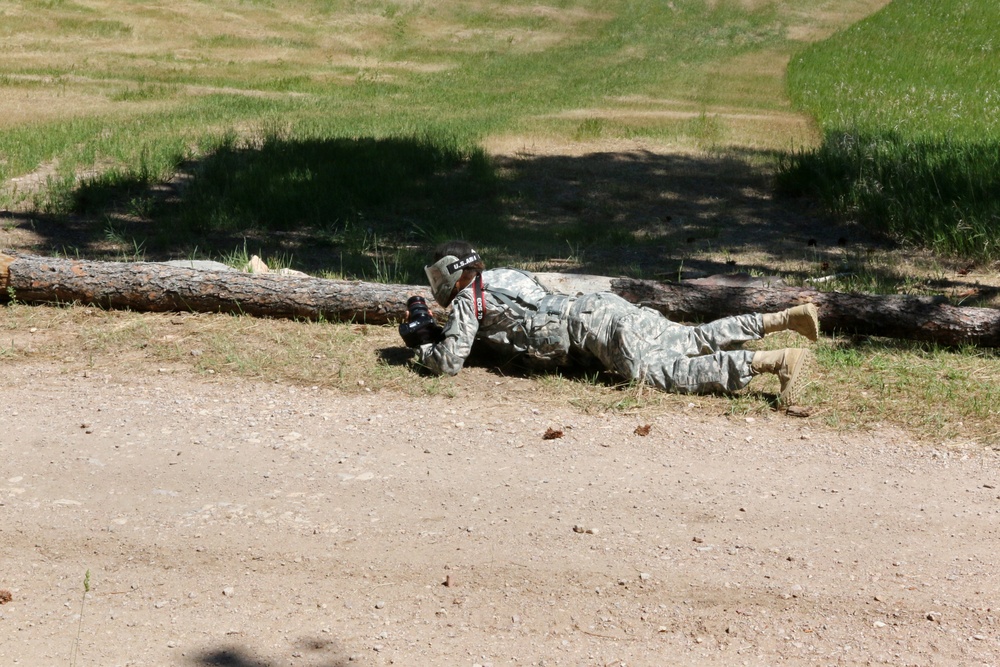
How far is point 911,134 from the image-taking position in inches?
557

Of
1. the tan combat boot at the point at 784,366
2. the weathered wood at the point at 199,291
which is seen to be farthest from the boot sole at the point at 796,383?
the weathered wood at the point at 199,291

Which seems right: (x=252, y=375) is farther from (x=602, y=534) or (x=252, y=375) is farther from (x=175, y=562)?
(x=602, y=534)

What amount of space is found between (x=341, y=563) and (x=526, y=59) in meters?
27.4

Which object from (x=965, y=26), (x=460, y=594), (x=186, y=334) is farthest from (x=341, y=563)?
(x=965, y=26)

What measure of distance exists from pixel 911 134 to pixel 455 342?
A: 995 cm

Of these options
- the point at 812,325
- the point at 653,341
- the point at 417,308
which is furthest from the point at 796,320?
the point at 417,308

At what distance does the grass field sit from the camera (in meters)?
6.84

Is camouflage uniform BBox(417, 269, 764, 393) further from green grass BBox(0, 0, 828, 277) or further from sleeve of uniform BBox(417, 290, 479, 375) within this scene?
green grass BBox(0, 0, 828, 277)

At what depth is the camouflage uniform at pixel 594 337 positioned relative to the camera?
6.09m

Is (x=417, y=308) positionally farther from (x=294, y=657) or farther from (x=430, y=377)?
(x=294, y=657)

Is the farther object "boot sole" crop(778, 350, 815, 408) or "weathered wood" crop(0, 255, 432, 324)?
"weathered wood" crop(0, 255, 432, 324)

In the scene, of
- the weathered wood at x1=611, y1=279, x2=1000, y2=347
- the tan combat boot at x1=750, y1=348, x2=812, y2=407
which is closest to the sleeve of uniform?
the weathered wood at x1=611, y1=279, x2=1000, y2=347

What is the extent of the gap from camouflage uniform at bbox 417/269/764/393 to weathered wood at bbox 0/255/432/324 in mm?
1230

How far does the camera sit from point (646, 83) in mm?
25359
